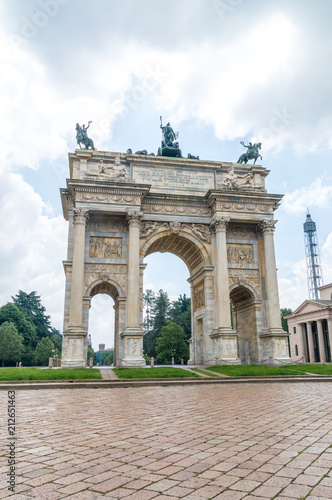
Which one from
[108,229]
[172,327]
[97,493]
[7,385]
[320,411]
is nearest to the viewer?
[97,493]

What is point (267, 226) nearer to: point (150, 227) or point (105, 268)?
point (150, 227)

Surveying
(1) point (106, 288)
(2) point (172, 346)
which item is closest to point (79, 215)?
(1) point (106, 288)

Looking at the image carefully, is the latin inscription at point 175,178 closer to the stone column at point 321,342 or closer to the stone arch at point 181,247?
the stone arch at point 181,247

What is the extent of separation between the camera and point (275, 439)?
6.70 meters

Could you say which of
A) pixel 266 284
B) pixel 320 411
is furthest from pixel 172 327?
pixel 320 411

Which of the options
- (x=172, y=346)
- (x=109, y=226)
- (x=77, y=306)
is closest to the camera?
(x=77, y=306)

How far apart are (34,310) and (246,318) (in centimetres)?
6515

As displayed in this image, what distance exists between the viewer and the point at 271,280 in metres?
34.0

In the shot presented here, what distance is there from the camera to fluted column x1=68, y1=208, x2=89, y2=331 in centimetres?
2988

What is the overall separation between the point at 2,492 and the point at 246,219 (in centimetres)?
3202

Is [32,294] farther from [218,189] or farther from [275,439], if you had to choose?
[275,439]

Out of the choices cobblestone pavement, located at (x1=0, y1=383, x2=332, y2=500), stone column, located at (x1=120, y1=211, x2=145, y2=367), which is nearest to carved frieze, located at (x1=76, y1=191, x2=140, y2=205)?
stone column, located at (x1=120, y1=211, x2=145, y2=367)

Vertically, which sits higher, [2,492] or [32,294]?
[32,294]

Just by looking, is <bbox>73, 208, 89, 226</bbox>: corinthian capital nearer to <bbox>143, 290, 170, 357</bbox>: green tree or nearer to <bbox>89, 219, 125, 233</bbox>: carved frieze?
<bbox>89, 219, 125, 233</bbox>: carved frieze
